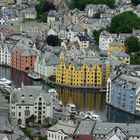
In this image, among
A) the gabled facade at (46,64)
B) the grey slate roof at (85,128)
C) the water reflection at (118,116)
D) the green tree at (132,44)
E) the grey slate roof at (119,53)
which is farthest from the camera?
the green tree at (132,44)

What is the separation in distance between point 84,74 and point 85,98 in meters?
2.85

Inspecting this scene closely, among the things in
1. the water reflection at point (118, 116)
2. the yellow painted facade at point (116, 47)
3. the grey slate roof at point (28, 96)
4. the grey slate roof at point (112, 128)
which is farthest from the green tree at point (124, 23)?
the grey slate roof at point (112, 128)

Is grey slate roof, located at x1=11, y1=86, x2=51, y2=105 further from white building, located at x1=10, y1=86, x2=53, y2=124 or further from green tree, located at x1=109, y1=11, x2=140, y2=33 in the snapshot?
green tree, located at x1=109, y1=11, x2=140, y2=33

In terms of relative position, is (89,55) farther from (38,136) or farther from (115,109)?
(38,136)

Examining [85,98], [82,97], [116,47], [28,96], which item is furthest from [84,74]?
[28,96]

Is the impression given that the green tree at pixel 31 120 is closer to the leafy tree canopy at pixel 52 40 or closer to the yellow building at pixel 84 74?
the yellow building at pixel 84 74

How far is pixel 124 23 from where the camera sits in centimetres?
4450

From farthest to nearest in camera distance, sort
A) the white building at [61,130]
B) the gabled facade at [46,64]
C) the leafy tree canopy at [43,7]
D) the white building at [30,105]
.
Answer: the leafy tree canopy at [43,7] < the gabled facade at [46,64] < the white building at [30,105] < the white building at [61,130]

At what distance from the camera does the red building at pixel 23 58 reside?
37.6 metres

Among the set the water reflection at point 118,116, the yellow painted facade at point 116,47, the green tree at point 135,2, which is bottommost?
the water reflection at point 118,116

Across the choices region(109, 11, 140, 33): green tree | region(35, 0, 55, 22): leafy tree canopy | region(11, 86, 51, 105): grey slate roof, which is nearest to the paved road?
region(11, 86, 51, 105): grey slate roof

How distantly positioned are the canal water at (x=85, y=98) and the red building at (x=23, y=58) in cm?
57

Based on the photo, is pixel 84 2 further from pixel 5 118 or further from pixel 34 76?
pixel 5 118

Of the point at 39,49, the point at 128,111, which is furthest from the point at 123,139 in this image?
the point at 39,49
